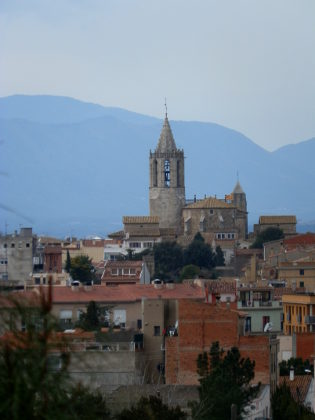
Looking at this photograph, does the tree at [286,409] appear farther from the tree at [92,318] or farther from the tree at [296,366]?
the tree at [92,318]

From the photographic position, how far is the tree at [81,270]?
78312 mm

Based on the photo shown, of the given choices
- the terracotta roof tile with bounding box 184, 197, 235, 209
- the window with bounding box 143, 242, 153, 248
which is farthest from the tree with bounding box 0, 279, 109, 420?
the terracotta roof tile with bounding box 184, 197, 235, 209

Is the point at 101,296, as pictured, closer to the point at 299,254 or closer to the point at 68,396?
the point at 299,254

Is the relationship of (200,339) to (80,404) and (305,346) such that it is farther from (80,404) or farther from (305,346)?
(80,404)

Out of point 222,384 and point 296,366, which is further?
point 296,366

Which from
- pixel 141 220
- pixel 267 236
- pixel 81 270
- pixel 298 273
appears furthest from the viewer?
pixel 141 220

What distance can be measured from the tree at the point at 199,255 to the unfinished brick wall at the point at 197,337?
67.3m

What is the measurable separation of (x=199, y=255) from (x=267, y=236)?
1031 cm

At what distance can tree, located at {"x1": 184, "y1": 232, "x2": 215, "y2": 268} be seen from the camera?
97.5 metres

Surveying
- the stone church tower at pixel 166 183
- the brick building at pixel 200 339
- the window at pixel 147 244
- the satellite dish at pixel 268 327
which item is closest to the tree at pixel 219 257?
the window at pixel 147 244

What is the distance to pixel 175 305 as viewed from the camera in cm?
3675

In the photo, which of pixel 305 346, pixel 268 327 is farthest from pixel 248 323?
pixel 305 346

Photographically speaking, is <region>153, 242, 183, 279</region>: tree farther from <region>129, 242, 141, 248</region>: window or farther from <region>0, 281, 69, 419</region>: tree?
<region>0, 281, 69, 419</region>: tree

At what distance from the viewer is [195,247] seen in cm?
10000
